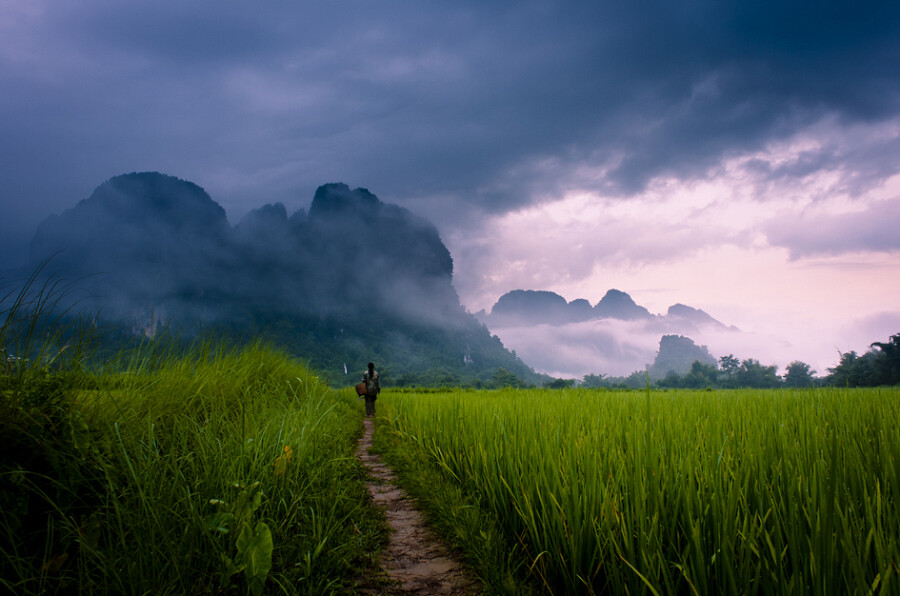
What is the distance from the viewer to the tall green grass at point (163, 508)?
1708 millimetres

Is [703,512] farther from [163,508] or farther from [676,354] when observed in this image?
[676,354]

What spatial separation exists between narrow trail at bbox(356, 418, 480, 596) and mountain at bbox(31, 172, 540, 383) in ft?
268

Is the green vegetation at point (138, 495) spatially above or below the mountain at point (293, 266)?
below

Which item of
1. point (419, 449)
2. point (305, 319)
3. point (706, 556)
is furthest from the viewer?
point (305, 319)

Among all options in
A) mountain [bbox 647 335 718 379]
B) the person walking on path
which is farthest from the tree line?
mountain [bbox 647 335 718 379]

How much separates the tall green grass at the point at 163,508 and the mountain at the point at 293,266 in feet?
268

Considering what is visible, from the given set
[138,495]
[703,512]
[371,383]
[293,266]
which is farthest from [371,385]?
[293,266]

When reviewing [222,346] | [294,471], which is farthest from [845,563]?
[222,346]

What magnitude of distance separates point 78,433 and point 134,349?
157cm

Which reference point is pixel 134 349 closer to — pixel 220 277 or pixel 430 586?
pixel 430 586

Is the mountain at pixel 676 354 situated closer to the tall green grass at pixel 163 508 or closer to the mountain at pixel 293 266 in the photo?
the mountain at pixel 293 266

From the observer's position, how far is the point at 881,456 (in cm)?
206

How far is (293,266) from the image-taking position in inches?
4469

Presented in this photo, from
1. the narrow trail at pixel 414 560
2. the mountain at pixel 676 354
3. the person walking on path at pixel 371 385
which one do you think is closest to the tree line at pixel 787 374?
the person walking on path at pixel 371 385
